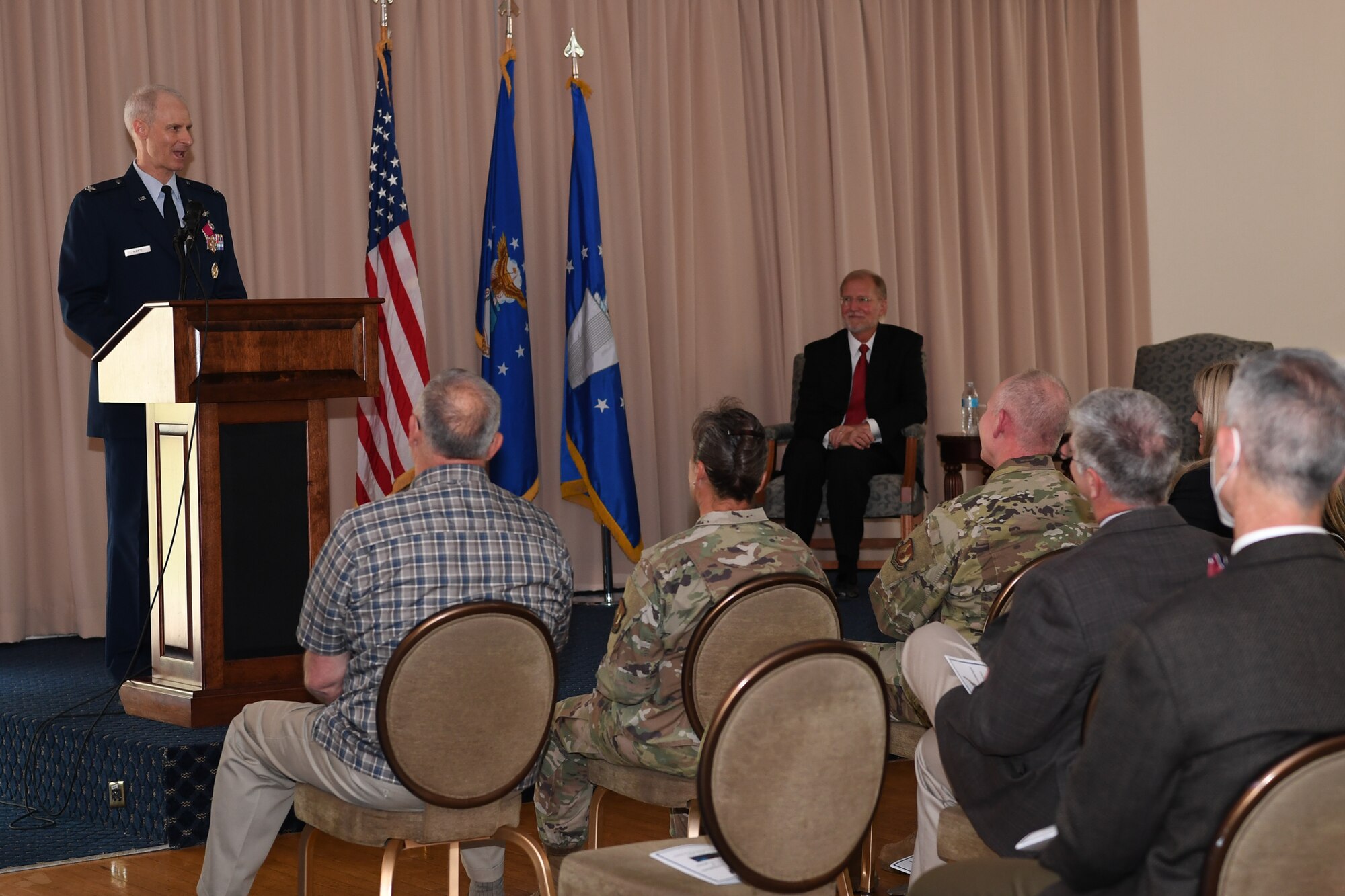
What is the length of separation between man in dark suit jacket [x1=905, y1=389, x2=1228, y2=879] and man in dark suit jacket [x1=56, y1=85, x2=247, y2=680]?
9.25 feet

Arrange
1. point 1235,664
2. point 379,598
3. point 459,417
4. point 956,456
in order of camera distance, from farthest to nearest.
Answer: point 956,456 → point 459,417 → point 379,598 → point 1235,664

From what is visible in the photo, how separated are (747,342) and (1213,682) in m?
5.82

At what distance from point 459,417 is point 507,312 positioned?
3.42 metres

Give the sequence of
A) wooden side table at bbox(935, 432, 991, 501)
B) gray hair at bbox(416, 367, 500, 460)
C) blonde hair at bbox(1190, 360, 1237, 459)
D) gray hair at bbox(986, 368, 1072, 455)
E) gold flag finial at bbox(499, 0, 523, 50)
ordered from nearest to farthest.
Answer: gray hair at bbox(416, 367, 500, 460) → gray hair at bbox(986, 368, 1072, 455) → blonde hair at bbox(1190, 360, 1237, 459) → gold flag finial at bbox(499, 0, 523, 50) → wooden side table at bbox(935, 432, 991, 501)

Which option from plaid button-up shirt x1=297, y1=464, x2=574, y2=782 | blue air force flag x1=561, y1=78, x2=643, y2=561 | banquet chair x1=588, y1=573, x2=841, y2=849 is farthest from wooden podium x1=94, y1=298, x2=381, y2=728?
blue air force flag x1=561, y1=78, x2=643, y2=561

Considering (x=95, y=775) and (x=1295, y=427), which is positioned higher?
(x=1295, y=427)

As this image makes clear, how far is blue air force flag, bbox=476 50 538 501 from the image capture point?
6180 millimetres

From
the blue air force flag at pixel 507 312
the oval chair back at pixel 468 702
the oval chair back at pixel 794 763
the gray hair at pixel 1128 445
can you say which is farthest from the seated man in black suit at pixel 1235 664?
the blue air force flag at pixel 507 312

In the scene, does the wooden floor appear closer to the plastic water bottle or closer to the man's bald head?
the man's bald head

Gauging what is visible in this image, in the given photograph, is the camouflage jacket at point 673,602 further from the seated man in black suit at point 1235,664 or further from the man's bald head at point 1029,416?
the seated man in black suit at point 1235,664

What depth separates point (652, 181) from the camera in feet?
23.1

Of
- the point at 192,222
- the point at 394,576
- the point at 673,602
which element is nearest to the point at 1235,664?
the point at 673,602

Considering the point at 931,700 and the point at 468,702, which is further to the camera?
the point at 931,700

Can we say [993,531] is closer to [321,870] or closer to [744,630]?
[744,630]
